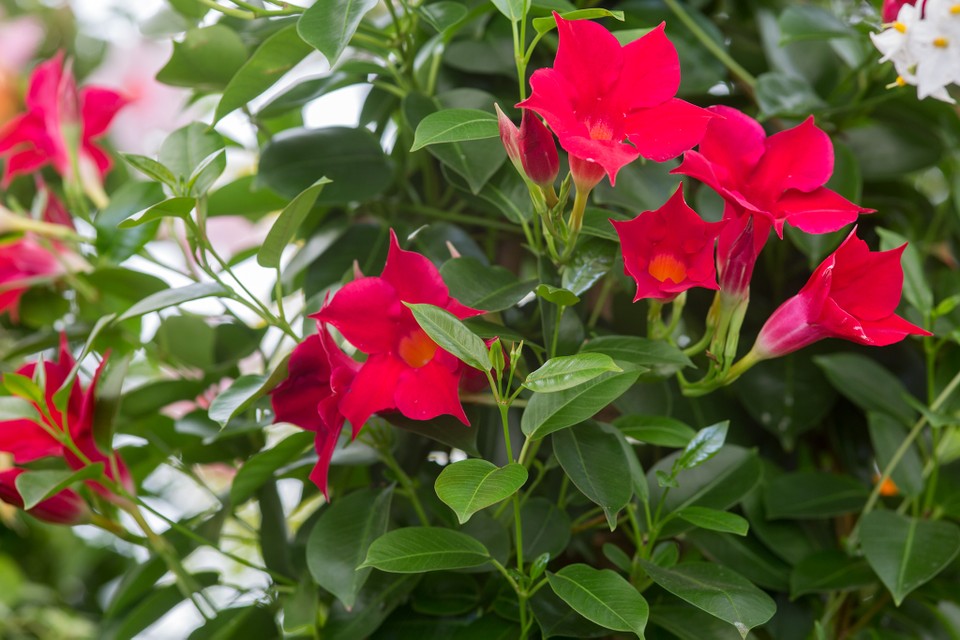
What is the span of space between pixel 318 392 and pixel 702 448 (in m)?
0.22

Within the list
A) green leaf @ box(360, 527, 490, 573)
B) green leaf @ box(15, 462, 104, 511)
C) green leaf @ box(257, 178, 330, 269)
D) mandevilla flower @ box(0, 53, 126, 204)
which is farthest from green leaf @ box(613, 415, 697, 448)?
mandevilla flower @ box(0, 53, 126, 204)

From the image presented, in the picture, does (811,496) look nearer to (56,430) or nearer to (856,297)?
(856,297)

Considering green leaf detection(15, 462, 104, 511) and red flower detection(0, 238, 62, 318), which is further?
red flower detection(0, 238, 62, 318)

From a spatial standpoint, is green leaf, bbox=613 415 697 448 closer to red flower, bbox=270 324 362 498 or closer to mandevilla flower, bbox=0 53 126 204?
red flower, bbox=270 324 362 498

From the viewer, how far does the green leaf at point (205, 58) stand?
0.62m

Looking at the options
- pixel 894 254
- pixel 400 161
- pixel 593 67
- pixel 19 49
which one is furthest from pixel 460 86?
pixel 19 49

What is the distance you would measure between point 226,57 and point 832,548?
22.7 inches

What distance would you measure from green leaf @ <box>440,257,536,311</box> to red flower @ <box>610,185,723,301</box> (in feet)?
0.25

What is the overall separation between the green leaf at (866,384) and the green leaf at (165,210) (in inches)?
18.2

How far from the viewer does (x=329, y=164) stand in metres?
0.65

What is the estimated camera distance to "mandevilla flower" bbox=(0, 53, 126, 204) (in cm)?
72

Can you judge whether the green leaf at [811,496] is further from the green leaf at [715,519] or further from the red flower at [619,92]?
the red flower at [619,92]

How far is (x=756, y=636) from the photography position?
64 cm

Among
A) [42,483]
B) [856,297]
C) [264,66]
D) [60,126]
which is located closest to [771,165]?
[856,297]
